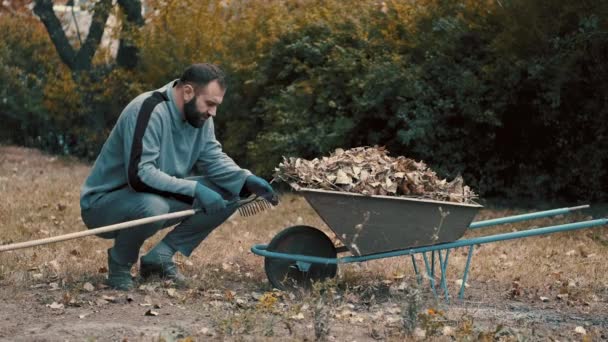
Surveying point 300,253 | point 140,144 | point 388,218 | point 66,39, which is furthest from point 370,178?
point 66,39

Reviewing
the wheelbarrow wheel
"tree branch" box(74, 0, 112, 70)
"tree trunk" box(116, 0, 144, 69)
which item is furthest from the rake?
"tree branch" box(74, 0, 112, 70)

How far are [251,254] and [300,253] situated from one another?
1.50 m

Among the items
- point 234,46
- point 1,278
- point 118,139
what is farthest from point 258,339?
point 234,46

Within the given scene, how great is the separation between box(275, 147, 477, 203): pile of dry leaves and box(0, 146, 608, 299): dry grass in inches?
29.2

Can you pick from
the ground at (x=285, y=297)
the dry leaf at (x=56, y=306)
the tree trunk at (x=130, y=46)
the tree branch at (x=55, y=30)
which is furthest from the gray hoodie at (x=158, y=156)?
the tree branch at (x=55, y=30)

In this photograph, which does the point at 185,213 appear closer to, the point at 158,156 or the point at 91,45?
the point at 158,156

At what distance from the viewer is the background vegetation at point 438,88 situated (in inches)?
405

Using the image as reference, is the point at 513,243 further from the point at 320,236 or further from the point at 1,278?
the point at 1,278

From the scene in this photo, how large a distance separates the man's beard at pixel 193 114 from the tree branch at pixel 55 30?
9730mm

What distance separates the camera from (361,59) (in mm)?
11117

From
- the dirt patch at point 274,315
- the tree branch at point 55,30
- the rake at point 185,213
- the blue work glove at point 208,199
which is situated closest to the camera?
Answer: the dirt patch at point 274,315

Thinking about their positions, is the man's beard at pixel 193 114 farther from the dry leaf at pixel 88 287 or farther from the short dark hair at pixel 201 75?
the dry leaf at pixel 88 287

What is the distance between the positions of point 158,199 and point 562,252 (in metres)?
3.60

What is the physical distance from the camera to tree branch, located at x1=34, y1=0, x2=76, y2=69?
15.1 meters
